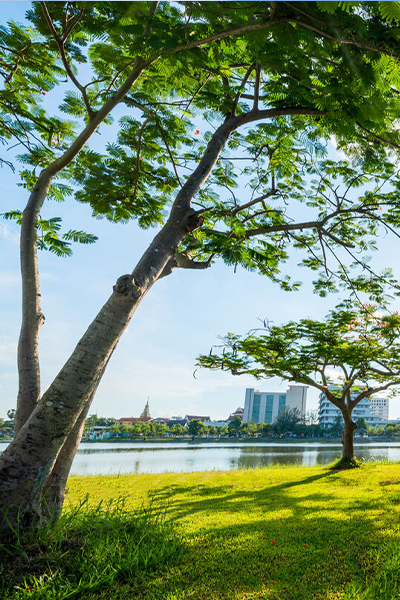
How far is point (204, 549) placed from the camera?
10.9 ft

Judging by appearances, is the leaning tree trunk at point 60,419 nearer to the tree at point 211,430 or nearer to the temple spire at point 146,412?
the tree at point 211,430

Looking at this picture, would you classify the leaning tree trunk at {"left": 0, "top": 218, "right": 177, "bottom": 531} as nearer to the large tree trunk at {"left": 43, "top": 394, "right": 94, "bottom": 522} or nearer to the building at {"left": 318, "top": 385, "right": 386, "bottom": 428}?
the large tree trunk at {"left": 43, "top": 394, "right": 94, "bottom": 522}

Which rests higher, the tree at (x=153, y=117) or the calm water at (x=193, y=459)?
the tree at (x=153, y=117)

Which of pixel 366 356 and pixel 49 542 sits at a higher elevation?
pixel 366 356

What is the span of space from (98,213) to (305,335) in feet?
25.4

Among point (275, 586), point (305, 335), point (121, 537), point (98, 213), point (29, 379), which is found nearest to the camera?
point (275, 586)

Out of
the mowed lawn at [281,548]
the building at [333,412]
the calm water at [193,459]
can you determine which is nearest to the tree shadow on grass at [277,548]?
the mowed lawn at [281,548]

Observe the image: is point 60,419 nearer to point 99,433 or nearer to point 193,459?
point 193,459

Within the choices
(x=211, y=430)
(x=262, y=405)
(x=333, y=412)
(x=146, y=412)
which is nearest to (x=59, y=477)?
(x=211, y=430)

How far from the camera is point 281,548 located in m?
3.35

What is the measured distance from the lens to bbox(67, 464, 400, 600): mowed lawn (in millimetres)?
2514

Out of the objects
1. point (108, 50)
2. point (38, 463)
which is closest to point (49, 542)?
point (38, 463)

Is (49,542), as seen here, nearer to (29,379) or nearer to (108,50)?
(29,379)

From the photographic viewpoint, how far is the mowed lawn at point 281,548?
251cm
